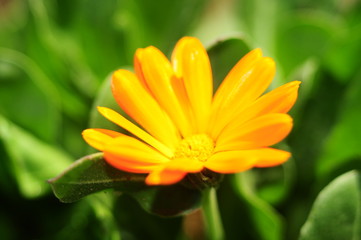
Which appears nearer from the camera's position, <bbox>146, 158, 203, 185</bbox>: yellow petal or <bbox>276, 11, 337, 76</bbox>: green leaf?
<bbox>146, 158, 203, 185</bbox>: yellow petal

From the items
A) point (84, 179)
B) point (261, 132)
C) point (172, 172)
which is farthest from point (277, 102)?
point (84, 179)

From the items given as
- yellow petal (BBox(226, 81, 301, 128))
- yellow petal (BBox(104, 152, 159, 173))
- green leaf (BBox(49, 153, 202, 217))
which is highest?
yellow petal (BBox(226, 81, 301, 128))

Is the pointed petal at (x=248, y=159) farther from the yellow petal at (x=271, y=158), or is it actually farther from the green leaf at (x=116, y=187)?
the green leaf at (x=116, y=187)

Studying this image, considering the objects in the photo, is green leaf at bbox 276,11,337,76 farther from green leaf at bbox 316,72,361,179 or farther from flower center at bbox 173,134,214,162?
flower center at bbox 173,134,214,162

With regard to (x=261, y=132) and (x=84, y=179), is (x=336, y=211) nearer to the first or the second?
(x=261, y=132)

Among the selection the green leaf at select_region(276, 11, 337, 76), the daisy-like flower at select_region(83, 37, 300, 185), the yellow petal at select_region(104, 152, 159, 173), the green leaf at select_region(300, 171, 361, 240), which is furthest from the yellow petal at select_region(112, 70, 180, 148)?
the green leaf at select_region(276, 11, 337, 76)

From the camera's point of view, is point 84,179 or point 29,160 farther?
point 29,160

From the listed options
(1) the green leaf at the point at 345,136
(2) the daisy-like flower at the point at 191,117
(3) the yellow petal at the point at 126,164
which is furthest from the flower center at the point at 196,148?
(1) the green leaf at the point at 345,136
